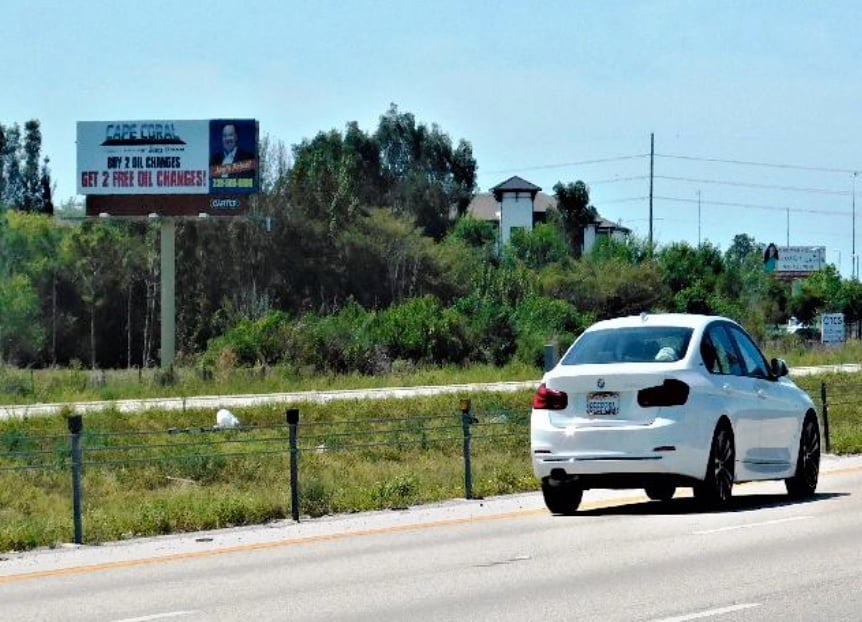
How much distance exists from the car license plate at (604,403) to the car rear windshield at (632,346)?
0.50 metres

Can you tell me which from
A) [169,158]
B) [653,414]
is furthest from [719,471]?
[169,158]

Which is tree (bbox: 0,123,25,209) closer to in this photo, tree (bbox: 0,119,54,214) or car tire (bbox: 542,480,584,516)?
tree (bbox: 0,119,54,214)

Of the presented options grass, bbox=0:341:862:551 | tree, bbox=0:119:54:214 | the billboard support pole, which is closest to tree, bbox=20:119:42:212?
tree, bbox=0:119:54:214

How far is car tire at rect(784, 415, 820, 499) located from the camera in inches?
794

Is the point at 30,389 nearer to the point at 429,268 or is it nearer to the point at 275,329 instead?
the point at 275,329

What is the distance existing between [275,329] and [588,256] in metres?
51.5

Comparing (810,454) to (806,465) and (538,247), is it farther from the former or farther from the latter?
(538,247)

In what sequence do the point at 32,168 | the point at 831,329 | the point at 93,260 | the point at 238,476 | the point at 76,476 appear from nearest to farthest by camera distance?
the point at 76,476 → the point at 238,476 → the point at 831,329 → the point at 93,260 → the point at 32,168

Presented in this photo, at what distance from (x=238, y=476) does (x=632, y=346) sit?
36.2 ft

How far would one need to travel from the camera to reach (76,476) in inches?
693

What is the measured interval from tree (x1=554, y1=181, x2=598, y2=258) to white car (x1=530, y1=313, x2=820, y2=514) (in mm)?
122938

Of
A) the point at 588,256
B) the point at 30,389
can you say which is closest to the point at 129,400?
the point at 30,389

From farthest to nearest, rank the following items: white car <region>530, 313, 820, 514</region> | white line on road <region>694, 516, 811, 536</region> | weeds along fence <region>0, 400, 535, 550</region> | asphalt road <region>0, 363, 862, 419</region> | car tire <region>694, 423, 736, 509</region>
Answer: asphalt road <region>0, 363, 862, 419</region>
weeds along fence <region>0, 400, 535, 550</region>
car tire <region>694, 423, 736, 509</region>
white car <region>530, 313, 820, 514</region>
white line on road <region>694, 516, 811, 536</region>

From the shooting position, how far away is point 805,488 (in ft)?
66.7
